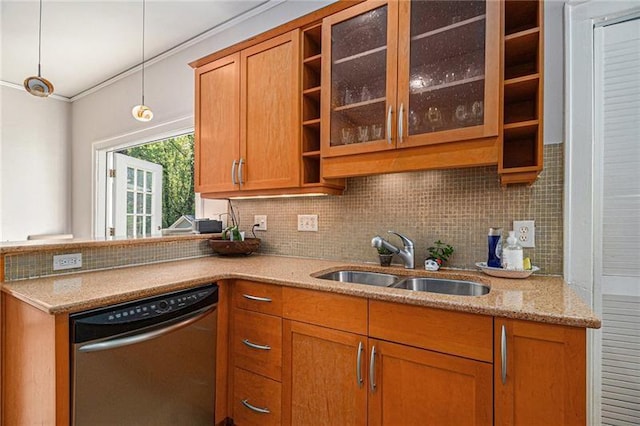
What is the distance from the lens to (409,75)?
1.54m

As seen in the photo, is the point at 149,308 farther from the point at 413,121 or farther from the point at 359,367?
the point at 413,121

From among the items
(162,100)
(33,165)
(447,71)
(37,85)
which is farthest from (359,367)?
(33,165)

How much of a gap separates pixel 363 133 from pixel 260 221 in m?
1.10

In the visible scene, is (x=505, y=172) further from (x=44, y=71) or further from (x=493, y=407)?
(x=44, y=71)

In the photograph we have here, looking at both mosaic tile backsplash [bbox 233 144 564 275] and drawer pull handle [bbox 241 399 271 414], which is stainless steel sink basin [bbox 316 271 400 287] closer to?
mosaic tile backsplash [bbox 233 144 564 275]

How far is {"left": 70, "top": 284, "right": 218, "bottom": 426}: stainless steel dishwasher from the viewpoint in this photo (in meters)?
1.14

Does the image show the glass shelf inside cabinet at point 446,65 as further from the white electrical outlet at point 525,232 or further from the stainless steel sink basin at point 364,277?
the stainless steel sink basin at point 364,277

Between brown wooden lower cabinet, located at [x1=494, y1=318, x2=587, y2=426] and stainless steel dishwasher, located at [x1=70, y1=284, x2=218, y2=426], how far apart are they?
1.24 meters

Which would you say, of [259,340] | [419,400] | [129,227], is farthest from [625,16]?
[129,227]

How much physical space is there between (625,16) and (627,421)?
1717mm

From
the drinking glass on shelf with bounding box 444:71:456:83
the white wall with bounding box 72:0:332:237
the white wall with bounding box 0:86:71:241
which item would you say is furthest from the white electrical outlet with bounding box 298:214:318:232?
the white wall with bounding box 0:86:71:241

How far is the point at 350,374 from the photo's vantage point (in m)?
1.29

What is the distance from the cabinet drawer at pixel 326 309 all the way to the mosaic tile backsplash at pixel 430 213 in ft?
2.07

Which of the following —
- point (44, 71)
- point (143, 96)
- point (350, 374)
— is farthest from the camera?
point (44, 71)
